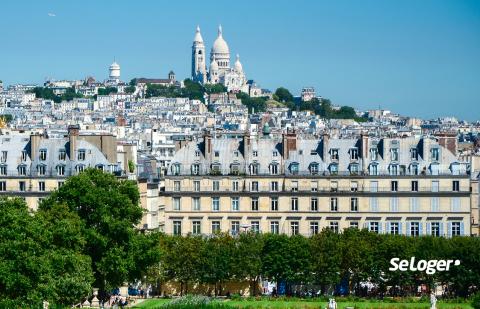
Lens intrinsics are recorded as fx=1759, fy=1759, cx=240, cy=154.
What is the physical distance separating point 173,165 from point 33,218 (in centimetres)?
2620

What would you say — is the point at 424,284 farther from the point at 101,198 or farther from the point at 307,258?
the point at 101,198

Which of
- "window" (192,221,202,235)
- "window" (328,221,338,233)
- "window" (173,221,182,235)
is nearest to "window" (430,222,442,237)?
"window" (328,221,338,233)

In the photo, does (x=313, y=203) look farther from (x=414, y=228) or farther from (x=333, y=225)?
(x=414, y=228)

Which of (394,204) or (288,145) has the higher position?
(288,145)

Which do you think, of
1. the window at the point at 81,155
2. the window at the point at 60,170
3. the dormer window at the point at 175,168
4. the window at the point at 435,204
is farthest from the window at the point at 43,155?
the window at the point at 435,204

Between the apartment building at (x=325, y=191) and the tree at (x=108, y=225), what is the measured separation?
1557 centimetres

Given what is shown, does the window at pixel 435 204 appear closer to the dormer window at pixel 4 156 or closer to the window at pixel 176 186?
the window at pixel 176 186

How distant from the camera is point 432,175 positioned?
3408 inches

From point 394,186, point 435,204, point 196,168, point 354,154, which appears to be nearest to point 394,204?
point 394,186

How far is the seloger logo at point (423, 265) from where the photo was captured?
249ft

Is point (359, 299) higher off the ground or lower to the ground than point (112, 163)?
lower

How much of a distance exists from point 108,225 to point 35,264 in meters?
10.5

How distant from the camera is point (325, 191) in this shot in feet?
286

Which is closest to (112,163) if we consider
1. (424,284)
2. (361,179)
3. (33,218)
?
(361,179)
